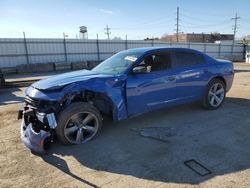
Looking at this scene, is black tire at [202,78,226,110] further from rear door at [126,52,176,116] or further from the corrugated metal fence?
the corrugated metal fence

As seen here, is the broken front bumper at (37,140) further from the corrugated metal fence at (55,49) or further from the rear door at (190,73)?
the corrugated metal fence at (55,49)

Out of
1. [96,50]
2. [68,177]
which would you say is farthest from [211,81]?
[96,50]

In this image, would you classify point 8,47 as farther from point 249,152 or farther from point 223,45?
point 223,45

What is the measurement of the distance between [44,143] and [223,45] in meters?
35.6

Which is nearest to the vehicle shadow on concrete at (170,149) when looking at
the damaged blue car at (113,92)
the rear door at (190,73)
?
the damaged blue car at (113,92)

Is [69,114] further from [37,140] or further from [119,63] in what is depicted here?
[119,63]

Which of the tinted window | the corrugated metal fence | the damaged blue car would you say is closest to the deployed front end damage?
the damaged blue car

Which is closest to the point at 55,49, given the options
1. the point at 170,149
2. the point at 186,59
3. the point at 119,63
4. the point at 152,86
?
the point at 119,63

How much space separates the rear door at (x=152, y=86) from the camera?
4.42 metres

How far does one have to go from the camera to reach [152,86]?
4.63 metres

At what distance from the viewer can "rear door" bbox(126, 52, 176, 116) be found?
4418 millimetres

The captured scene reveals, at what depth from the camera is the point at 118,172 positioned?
3.19 metres

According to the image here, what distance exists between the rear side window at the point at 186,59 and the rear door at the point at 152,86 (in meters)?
0.18

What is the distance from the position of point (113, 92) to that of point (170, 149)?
140 centimetres
